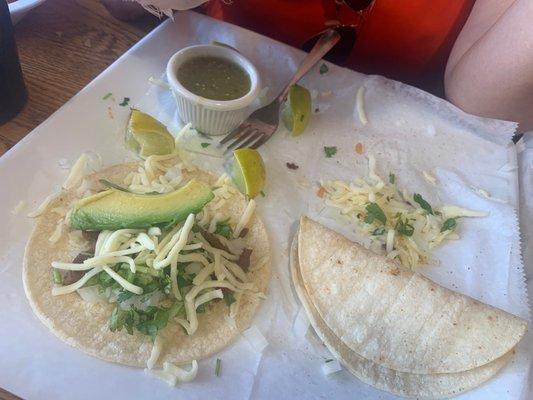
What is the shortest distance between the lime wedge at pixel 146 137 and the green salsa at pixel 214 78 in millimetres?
204

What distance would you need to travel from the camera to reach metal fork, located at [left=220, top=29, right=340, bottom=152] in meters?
2.14

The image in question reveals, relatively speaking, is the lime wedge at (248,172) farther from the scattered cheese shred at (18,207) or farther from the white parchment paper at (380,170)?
the scattered cheese shred at (18,207)

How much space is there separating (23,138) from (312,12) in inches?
52.8

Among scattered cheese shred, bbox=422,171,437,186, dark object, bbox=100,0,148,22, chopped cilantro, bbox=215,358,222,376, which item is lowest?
chopped cilantro, bbox=215,358,222,376

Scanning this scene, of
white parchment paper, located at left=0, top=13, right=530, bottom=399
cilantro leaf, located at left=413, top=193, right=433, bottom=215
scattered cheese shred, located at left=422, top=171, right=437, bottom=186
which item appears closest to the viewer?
white parchment paper, located at left=0, top=13, right=530, bottom=399

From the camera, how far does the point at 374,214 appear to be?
1.98 metres

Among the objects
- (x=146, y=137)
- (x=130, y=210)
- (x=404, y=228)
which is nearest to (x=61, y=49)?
(x=146, y=137)

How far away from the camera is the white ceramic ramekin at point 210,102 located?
6.51 ft

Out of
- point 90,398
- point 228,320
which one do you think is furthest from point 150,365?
point 228,320

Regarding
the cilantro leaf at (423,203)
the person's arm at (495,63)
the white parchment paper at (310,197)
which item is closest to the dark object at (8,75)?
the white parchment paper at (310,197)

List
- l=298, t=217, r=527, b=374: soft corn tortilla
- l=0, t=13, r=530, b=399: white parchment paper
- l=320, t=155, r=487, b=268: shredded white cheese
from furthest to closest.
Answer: l=320, t=155, r=487, b=268: shredded white cheese
l=298, t=217, r=527, b=374: soft corn tortilla
l=0, t=13, r=530, b=399: white parchment paper

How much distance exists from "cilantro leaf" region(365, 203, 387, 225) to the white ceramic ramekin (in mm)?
620

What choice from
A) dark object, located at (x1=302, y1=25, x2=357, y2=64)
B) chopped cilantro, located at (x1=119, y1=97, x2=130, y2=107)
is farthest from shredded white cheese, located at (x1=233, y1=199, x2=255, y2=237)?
dark object, located at (x1=302, y1=25, x2=357, y2=64)

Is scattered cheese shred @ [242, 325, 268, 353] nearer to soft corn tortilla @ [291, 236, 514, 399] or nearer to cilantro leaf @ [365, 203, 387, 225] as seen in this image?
soft corn tortilla @ [291, 236, 514, 399]
